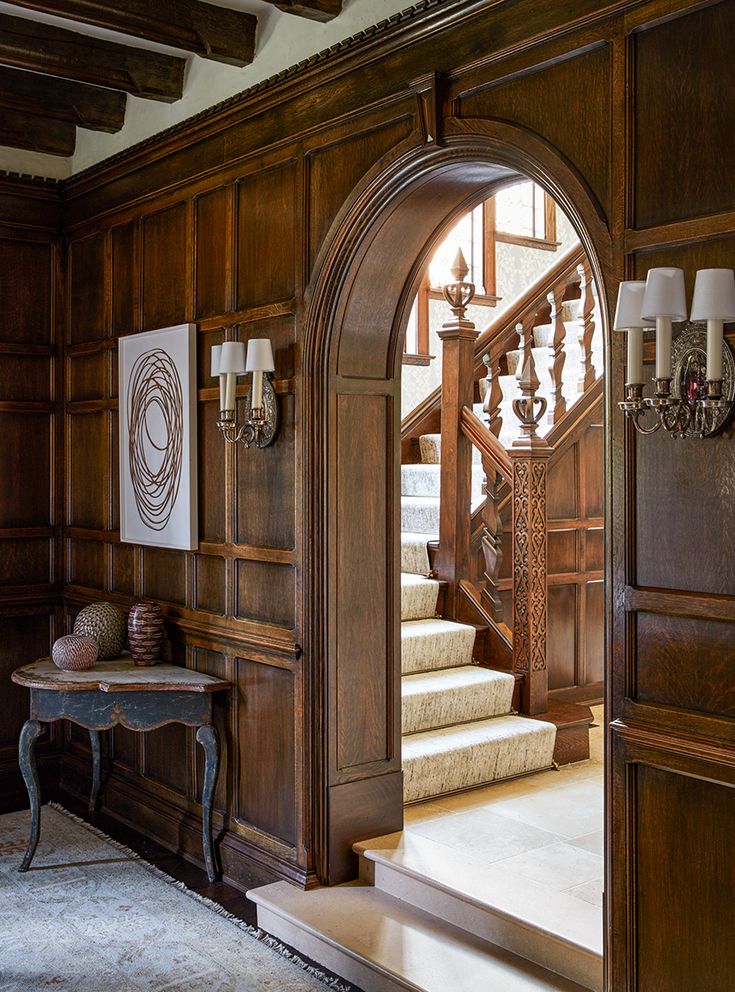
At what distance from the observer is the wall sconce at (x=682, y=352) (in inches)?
89.8

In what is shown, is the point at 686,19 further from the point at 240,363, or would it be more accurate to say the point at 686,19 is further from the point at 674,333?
the point at 240,363

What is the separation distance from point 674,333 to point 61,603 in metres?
3.84

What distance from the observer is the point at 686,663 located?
2.51 metres

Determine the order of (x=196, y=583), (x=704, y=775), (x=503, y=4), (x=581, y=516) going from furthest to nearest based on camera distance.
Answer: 1. (x=581, y=516)
2. (x=196, y=583)
3. (x=503, y=4)
4. (x=704, y=775)

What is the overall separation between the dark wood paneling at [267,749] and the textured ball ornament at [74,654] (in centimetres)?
63

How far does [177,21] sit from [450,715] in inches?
119

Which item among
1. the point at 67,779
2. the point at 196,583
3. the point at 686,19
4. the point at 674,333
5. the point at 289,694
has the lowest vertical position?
the point at 67,779

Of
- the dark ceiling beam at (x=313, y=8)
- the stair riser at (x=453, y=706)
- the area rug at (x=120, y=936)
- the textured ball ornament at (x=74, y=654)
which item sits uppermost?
the dark ceiling beam at (x=313, y=8)

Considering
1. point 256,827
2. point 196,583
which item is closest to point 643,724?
point 256,827

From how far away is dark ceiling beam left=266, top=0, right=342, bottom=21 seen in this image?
3.39 meters

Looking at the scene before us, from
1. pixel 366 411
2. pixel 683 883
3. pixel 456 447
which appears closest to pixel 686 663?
pixel 683 883

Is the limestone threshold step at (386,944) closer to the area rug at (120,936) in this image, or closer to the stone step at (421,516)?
the area rug at (120,936)

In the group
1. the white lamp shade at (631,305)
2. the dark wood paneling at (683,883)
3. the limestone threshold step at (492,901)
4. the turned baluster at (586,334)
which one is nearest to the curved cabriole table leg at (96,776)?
the limestone threshold step at (492,901)

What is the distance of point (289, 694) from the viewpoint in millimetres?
3850
